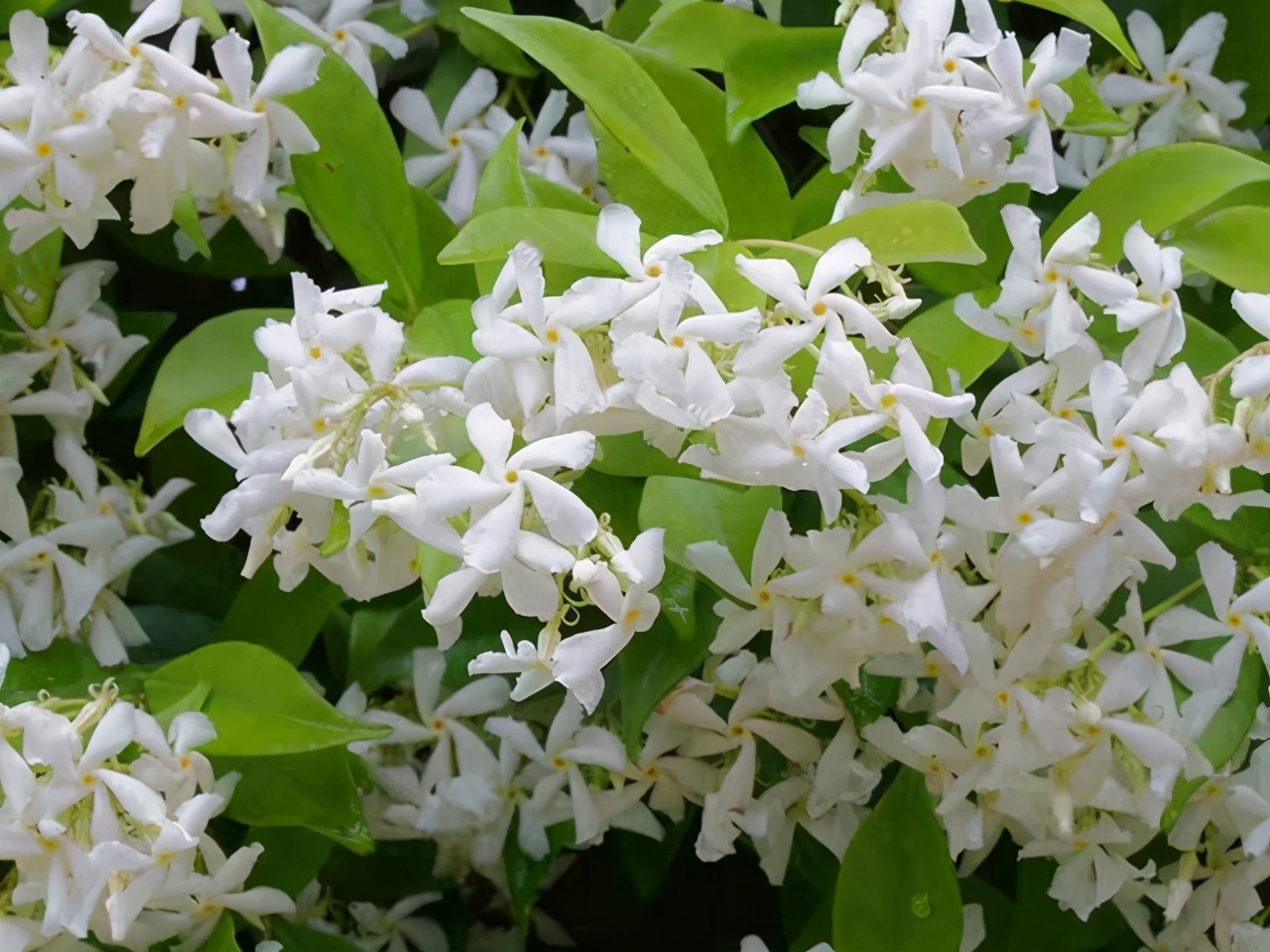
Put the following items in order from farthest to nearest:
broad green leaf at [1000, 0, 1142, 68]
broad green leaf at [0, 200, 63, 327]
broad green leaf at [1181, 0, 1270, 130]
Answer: broad green leaf at [1181, 0, 1270, 130] < broad green leaf at [0, 200, 63, 327] < broad green leaf at [1000, 0, 1142, 68]

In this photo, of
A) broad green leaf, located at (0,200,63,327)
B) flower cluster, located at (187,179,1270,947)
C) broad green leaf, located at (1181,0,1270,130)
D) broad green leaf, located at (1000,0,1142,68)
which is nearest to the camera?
flower cluster, located at (187,179,1270,947)

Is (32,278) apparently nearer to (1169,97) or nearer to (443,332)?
(443,332)

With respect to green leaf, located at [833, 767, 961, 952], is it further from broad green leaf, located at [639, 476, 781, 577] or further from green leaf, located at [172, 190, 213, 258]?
green leaf, located at [172, 190, 213, 258]

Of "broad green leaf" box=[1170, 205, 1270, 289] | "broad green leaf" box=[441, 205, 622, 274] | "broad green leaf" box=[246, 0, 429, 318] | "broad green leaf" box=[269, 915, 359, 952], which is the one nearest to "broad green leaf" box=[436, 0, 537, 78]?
"broad green leaf" box=[246, 0, 429, 318]

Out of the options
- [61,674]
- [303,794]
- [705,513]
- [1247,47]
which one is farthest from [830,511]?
[1247,47]

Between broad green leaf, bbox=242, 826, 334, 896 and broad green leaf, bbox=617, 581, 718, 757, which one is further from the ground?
broad green leaf, bbox=617, 581, 718, 757

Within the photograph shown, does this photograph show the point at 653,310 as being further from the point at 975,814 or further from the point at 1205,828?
the point at 1205,828

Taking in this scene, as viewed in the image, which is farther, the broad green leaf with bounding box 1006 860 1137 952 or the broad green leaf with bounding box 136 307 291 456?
the broad green leaf with bounding box 1006 860 1137 952
